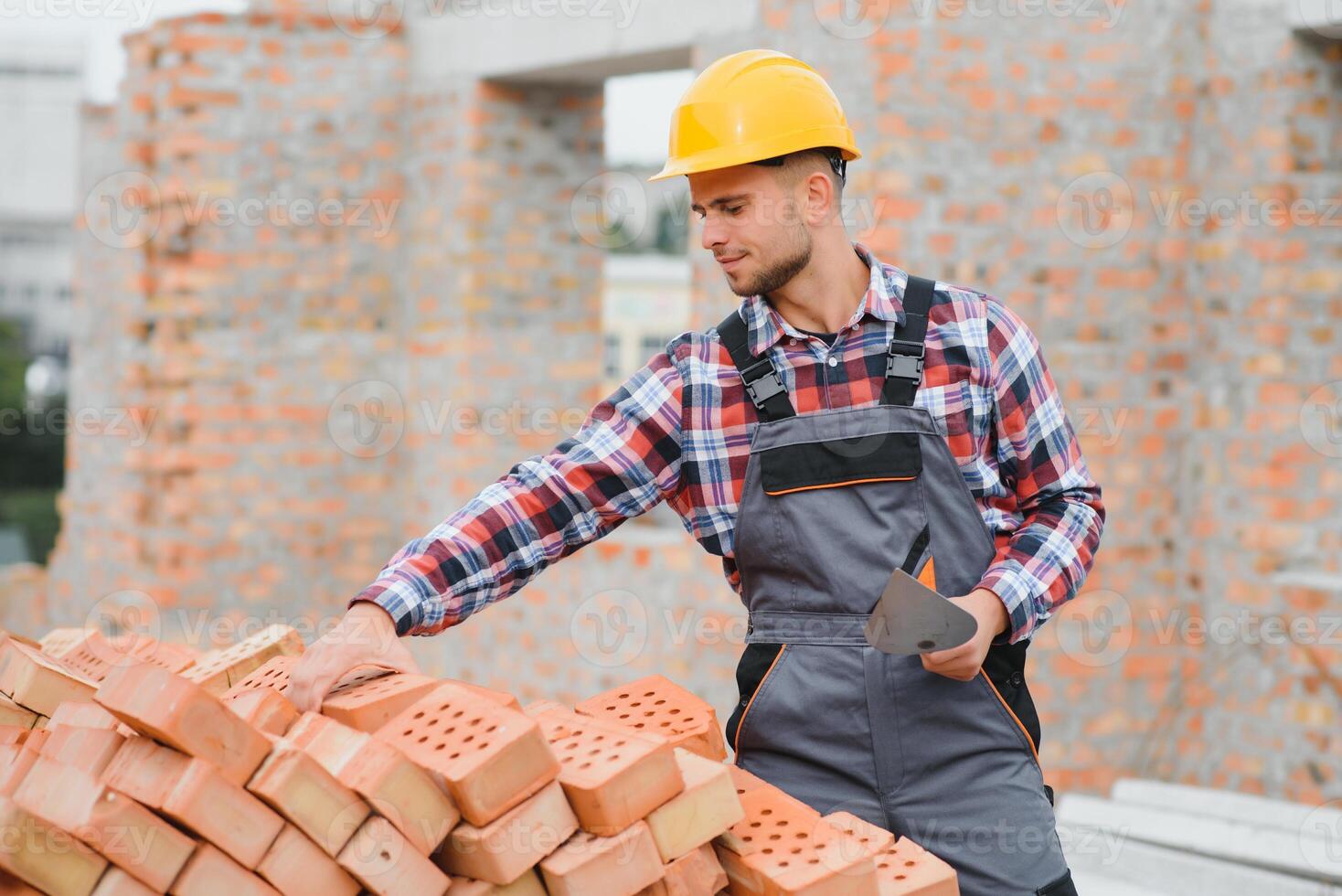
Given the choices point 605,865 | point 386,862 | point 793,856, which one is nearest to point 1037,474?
point 793,856

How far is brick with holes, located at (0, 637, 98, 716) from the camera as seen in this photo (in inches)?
108

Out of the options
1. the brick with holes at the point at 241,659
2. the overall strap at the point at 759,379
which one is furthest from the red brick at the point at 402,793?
the overall strap at the point at 759,379

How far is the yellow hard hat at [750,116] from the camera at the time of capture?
8.45ft

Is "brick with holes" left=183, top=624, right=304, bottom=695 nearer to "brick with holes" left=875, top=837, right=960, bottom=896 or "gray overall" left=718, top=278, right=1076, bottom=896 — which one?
"gray overall" left=718, top=278, right=1076, bottom=896

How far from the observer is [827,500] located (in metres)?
2.50

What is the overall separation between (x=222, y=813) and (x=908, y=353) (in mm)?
1358

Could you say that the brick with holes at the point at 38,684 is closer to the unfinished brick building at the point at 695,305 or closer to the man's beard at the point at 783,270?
the man's beard at the point at 783,270

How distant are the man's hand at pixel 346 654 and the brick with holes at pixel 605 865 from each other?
0.52 metres

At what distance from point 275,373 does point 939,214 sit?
3.53 meters

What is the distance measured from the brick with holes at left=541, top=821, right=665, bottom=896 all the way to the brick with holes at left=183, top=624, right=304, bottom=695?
0.96m

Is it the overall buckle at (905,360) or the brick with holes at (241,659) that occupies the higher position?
the overall buckle at (905,360)

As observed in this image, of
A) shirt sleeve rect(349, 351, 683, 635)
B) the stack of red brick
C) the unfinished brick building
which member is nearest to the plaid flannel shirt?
shirt sleeve rect(349, 351, 683, 635)

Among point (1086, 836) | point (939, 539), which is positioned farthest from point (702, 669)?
point (939, 539)

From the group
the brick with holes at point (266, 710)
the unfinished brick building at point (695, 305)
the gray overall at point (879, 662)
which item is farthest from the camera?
the unfinished brick building at point (695, 305)
